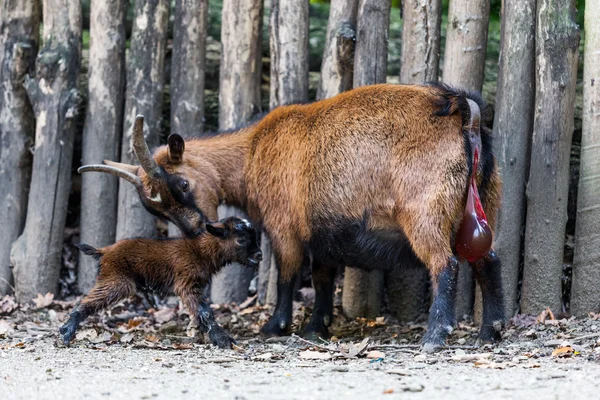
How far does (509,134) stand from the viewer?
7.41m

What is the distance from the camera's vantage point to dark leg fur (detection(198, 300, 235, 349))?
678 cm

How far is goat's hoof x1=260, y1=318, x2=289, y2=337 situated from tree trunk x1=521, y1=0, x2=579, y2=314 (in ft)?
7.06

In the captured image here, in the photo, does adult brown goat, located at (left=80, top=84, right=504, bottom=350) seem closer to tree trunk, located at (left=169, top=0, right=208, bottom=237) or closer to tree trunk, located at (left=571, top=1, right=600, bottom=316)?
tree trunk, located at (left=169, top=0, right=208, bottom=237)

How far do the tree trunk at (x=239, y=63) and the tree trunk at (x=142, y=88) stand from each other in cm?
63

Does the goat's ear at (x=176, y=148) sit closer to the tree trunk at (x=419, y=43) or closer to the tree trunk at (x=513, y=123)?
the tree trunk at (x=419, y=43)

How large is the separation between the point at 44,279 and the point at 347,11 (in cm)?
395

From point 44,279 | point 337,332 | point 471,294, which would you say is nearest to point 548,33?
point 471,294

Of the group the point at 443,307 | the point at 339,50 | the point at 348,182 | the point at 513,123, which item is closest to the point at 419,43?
the point at 339,50

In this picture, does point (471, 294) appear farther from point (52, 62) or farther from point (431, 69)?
point (52, 62)

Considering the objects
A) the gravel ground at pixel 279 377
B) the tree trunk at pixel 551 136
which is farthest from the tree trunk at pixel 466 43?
the gravel ground at pixel 279 377

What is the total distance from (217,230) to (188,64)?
2.07m

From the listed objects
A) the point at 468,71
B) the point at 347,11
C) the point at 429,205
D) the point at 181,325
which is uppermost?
the point at 347,11

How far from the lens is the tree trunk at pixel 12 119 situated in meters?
8.87

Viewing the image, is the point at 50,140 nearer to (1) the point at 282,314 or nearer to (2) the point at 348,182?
(1) the point at 282,314
